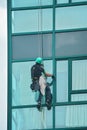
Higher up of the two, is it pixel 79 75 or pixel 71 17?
pixel 71 17

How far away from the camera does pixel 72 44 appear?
13.3 m

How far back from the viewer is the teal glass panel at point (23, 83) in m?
13.2

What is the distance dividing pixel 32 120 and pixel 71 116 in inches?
35.3

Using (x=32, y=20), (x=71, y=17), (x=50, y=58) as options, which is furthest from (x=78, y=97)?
(x=32, y=20)

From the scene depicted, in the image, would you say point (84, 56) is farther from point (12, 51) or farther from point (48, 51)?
point (12, 51)

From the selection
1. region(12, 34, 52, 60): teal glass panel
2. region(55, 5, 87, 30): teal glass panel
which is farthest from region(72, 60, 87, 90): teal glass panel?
region(55, 5, 87, 30): teal glass panel

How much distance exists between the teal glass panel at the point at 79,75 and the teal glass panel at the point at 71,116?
0.46 meters

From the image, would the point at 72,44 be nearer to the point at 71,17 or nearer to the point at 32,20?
the point at 71,17

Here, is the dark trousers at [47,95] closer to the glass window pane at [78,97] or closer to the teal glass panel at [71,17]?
the glass window pane at [78,97]

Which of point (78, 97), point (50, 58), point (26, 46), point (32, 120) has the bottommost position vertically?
point (32, 120)

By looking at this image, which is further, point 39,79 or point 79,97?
point 79,97

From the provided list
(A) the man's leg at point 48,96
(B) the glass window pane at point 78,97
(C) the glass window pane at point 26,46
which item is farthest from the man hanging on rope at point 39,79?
(C) the glass window pane at point 26,46

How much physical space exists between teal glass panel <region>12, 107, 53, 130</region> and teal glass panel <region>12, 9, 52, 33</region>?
1.92 meters

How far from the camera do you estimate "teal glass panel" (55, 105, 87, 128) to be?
42.2 ft
